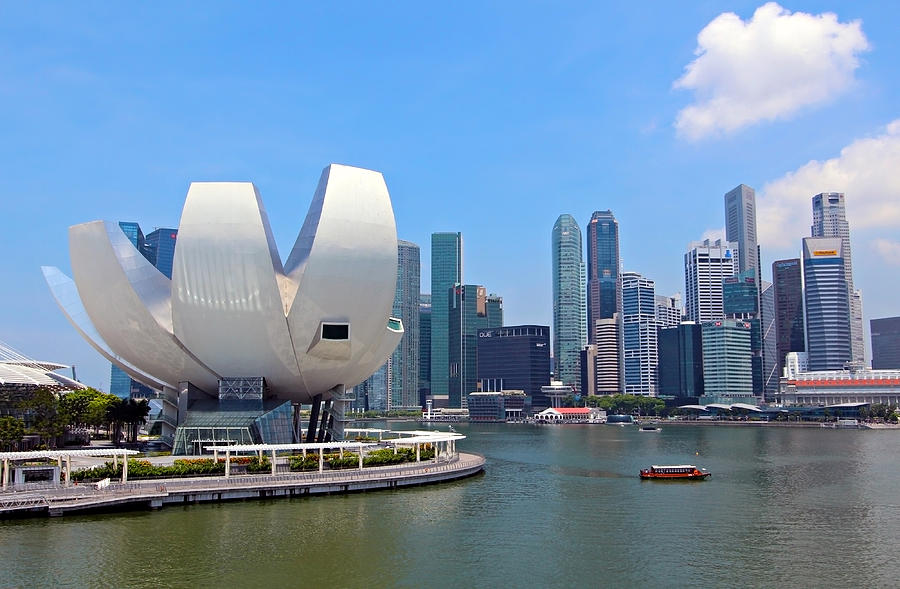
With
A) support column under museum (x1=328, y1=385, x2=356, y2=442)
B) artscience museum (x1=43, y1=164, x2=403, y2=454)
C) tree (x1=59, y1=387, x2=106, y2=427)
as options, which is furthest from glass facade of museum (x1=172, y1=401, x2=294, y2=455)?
tree (x1=59, y1=387, x2=106, y2=427)

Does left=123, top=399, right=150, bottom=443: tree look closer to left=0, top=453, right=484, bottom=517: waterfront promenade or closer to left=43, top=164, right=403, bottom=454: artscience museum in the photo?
left=43, top=164, right=403, bottom=454: artscience museum

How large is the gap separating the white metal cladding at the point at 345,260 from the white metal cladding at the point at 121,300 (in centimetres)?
934

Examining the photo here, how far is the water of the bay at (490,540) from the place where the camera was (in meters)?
29.4

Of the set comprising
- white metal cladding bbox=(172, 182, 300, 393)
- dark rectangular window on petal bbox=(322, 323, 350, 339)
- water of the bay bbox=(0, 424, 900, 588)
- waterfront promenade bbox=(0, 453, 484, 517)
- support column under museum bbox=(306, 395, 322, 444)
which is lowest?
water of the bay bbox=(0, 424, 900, 588)

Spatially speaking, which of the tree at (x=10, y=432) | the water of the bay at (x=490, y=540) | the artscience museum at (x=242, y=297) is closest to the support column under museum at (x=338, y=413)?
the artscience museum at (x=242, y=297)

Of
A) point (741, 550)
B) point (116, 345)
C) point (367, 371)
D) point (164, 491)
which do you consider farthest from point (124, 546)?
point (367, 371)

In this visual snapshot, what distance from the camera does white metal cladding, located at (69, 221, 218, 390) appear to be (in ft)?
186

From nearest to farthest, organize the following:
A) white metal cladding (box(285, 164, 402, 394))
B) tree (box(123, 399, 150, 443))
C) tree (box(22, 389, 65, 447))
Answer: white metal cladding (box(285, 164, 402, 394)) < tree (box(22, 389, 65, 447)) < tree (box(123, 399, 150, 443))

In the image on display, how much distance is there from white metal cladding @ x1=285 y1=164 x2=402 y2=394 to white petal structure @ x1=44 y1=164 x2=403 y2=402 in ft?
0.25

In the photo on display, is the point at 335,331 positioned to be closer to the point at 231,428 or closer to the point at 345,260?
the point at 345,260

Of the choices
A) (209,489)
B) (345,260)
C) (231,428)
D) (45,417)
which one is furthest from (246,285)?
(45,417)

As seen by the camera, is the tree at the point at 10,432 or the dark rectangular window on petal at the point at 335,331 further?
the dark rectangular window on petal at the point at 335,331

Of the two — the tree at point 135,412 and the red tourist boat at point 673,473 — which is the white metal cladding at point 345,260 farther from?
the red tourist boat at point 673,473

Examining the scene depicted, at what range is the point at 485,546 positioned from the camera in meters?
34.5
